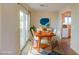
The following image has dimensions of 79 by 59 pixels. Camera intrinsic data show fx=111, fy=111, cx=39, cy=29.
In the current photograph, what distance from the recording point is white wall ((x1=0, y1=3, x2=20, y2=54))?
111cm

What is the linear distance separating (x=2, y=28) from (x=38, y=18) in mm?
418

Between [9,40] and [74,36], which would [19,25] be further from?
[74,36]

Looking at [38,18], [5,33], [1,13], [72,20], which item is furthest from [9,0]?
[72,20]

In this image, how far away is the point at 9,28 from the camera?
1155 mm

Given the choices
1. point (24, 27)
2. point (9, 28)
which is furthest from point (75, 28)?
point (9, 28)

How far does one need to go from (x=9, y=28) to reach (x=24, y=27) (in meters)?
0.23

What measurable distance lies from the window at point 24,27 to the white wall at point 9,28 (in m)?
0.10

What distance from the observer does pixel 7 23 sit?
1.15 metres

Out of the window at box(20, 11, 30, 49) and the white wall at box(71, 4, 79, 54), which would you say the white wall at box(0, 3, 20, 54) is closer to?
the window at box(20, 11, 30, 49)

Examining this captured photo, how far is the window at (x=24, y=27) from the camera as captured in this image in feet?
4.39

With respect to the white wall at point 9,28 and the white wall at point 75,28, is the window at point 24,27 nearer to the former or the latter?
the white wall at point 9,28

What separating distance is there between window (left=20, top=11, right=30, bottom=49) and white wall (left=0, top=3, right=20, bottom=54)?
0.10 m

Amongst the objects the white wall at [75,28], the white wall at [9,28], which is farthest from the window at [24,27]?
the white wall at [75,28]

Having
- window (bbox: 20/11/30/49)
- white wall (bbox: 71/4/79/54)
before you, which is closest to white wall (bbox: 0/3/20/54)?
window (bbox: 20/11/30/49)
